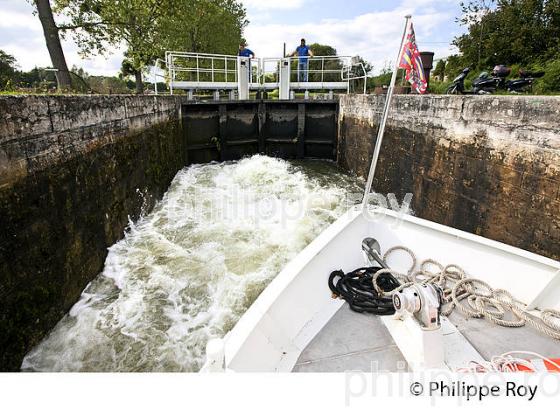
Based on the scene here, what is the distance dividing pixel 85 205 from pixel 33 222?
1.00m

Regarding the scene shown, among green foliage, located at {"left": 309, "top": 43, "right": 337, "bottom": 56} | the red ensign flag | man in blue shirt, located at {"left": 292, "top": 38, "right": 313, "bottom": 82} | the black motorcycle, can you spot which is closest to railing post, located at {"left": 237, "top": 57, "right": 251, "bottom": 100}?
man in blue shirt, located at {"left": 292, "top": 38, "right": 313, "bottom": 82}

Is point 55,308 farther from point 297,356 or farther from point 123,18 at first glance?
point 123,18

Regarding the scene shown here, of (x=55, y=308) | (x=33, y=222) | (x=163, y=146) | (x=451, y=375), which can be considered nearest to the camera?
(x=451, y=375)

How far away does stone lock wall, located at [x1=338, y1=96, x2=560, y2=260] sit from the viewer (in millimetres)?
3684

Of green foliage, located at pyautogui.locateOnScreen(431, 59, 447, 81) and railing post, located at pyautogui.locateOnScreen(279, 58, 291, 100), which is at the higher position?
green foliage, located at pyautogui.locateOnScreen(431, 59, 447, 81)

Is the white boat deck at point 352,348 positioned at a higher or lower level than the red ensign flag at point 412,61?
lower

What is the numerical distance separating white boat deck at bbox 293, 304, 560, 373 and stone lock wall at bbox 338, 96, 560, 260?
1.77 metres

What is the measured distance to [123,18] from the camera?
12578 mm

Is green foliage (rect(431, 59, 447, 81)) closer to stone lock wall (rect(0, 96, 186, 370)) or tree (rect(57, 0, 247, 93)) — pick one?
tree (rect(57, 0, 247, 93))

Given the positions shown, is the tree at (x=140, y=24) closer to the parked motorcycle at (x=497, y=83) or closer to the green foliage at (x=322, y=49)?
the parked motorcycle at (x=497, y=83)

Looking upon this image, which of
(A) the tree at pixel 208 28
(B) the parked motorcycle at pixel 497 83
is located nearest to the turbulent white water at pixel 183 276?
(B) the parked motorcycle at pixel 497 83

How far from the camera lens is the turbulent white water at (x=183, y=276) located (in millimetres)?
3227

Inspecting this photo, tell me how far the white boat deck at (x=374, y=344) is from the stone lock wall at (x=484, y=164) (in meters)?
1.77

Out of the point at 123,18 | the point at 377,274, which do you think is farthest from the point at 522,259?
the point at 123,18
